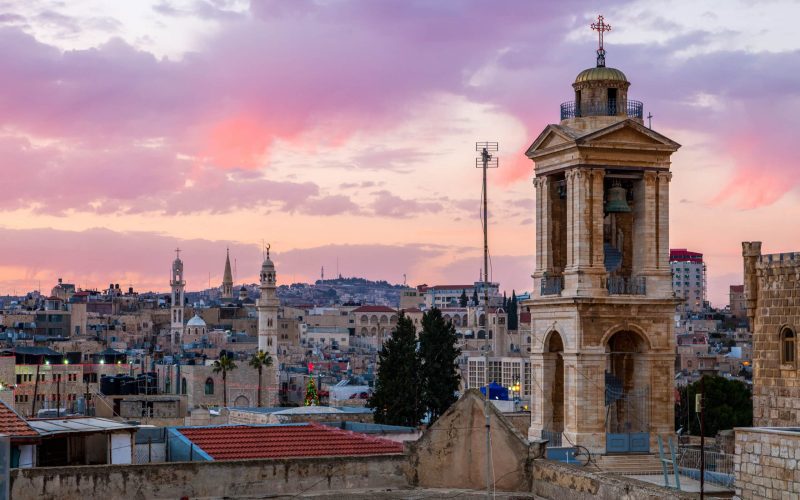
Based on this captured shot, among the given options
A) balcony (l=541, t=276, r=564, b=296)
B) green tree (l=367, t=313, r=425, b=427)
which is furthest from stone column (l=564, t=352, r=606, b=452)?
green tree (l=367, t=313, r=425, b=427)

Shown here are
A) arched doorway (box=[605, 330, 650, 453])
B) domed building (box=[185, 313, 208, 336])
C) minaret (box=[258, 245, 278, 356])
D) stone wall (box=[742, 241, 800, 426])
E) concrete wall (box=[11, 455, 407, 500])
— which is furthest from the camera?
domed building (box=[185, 313, 208, 336])

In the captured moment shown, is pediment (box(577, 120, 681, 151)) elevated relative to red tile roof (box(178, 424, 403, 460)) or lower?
elevated

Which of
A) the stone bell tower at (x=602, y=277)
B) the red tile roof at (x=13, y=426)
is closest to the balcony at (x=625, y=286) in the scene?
the stone bell tower at (x=602, y=277)

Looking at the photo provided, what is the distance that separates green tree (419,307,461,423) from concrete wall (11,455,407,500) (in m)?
33.1

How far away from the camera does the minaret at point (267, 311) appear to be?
125750 millimetres

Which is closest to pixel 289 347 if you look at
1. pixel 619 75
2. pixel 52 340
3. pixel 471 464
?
pixel 52 340

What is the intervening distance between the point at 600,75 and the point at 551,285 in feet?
17.5

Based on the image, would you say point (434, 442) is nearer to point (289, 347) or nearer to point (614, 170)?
point (614, 170)

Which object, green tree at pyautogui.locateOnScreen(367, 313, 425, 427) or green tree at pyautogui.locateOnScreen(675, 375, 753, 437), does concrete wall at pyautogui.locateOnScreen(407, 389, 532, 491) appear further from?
green tree at pyautogui.locateOnScreen(675, 375, 753, 437)

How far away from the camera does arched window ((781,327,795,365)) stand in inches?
1109

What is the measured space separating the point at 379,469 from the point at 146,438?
5347 millimetres

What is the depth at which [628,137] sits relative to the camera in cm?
3159

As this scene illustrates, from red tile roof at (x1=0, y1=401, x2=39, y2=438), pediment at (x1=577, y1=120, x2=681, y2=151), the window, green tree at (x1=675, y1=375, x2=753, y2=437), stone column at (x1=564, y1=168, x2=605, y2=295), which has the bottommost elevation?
the window

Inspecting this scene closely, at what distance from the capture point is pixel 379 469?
1994 cm
